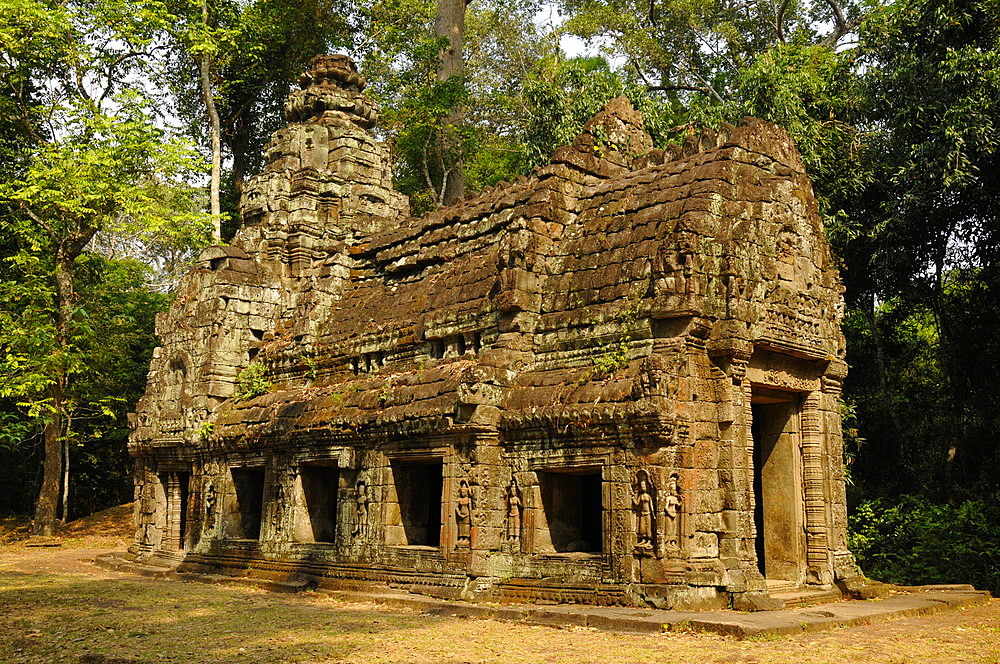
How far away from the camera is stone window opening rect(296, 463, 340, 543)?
15233 millimetres

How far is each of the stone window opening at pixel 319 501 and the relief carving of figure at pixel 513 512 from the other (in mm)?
3966

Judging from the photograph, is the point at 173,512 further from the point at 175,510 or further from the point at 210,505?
the point at 210,505

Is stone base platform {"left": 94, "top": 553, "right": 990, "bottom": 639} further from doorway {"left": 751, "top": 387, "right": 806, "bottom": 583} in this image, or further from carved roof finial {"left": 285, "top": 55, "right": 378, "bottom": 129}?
carved roof finial {"left": 285, "top": 55, "right": 378, "bottom": 129}

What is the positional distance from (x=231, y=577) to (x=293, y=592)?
2.22 meters

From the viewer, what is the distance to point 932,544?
17.0 metres

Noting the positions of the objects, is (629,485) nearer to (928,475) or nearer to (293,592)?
(293,592)

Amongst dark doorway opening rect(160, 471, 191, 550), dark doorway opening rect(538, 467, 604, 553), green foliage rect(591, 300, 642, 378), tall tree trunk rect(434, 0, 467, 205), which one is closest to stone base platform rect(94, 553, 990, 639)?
dark doorway opening rect(538, 467, 604, 553)

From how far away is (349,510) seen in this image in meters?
14.0

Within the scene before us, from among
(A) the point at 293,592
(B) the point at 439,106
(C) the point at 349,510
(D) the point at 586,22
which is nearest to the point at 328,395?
(C) the point at 349,510

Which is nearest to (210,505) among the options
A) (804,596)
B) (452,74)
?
(804,596)

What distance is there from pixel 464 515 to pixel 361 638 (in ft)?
9.72

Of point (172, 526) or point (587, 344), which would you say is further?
point (172, 526)

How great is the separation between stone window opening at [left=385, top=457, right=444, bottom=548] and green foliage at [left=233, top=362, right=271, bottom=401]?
4.60 meters

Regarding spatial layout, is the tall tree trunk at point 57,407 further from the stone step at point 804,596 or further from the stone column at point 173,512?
the stone step at point 804,596
